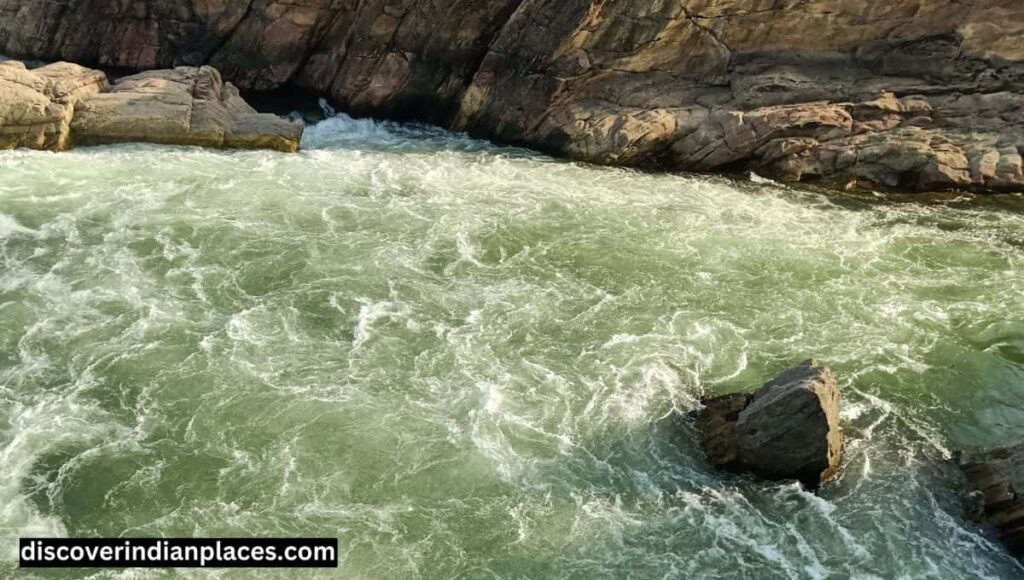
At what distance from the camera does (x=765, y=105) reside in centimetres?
2273

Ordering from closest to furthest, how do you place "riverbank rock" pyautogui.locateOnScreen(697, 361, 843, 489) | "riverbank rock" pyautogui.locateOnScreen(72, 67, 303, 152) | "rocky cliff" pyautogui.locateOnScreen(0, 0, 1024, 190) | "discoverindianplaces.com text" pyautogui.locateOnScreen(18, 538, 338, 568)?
"discoverindianplaces.com text" pyautogui.locateOnScreen(18, 538, 338, 568) < "riverbank rock" pyautogui.locateOnScreen(697, 361, 843, 489) < "riverbank rock" pyautogui.locateOnScreen(72, 67, 303, 152) < "rocky cliff" pyautogui.locateOnScreen(0, 0, 1024, 190)

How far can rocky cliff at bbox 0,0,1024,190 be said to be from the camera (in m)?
22.1

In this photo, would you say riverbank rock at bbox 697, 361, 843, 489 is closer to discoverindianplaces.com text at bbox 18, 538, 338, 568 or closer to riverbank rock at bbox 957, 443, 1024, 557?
riverbank rock at bbox 957, 443, 1024, 557

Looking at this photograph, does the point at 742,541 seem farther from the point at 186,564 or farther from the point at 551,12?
the point at 551,12

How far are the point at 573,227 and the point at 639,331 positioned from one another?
4.67 metres

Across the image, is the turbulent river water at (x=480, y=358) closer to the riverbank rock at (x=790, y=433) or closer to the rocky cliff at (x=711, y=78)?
the riverbank rock at (x=790, y=433)

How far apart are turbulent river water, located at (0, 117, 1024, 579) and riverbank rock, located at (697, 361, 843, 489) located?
34 cm

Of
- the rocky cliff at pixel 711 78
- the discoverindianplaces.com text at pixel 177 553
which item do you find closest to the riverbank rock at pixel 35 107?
the rocky cliff at pixel 711 78

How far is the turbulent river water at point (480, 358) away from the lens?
10.6 metres

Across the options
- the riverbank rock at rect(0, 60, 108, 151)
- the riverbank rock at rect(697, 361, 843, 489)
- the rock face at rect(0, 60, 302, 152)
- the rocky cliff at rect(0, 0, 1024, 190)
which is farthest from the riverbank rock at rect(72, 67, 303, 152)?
the riverbank rock at rect(697, 361, 843, 489)

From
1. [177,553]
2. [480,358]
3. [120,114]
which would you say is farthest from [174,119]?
[177,553]

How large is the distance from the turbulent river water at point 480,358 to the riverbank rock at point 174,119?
0.75 metres

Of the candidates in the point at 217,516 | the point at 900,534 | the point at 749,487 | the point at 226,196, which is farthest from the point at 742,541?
the point at 226,196

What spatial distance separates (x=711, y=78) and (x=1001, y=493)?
15196 millimetres
